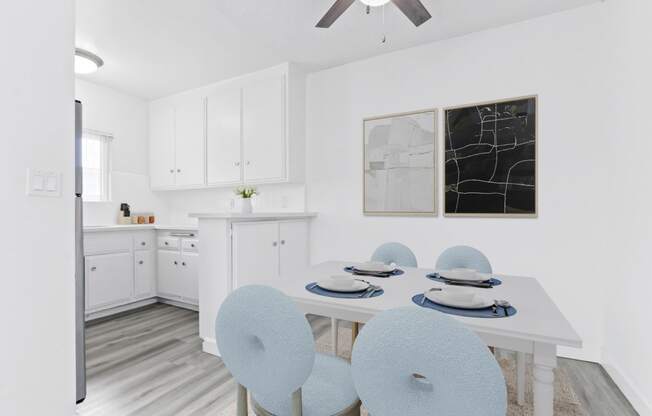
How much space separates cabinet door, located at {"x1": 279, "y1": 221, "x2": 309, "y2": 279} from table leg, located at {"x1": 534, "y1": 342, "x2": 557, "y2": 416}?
7.37 feet

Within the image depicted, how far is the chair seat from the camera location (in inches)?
40.4

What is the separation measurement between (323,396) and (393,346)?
481 millimetres

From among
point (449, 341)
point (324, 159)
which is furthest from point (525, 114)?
point (449, 341)

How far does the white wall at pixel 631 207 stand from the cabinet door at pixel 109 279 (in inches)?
166

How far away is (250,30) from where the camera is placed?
2773mm

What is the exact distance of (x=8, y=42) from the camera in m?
1.36

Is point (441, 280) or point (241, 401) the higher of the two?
point (441, 280)

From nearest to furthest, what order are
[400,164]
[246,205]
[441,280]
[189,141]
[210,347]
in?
[441,280] < [210,347] < [400,164] < [246,205] < [189,141]

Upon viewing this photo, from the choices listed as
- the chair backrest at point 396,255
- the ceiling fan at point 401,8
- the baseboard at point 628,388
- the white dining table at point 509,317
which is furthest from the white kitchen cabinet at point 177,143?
the baseboard at point 628,388

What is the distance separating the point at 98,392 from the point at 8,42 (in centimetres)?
189

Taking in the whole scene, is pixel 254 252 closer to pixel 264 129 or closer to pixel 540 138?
pixel 264 129

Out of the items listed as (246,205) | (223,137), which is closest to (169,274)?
(246,205)

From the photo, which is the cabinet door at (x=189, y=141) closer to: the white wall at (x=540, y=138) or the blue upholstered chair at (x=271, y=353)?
the white wall at (x=540, y=138)

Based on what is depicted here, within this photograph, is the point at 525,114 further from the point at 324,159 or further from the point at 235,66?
the point at 235,66
